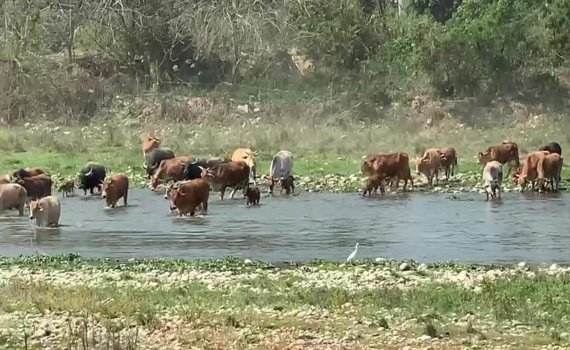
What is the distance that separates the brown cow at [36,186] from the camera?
72.5 feet

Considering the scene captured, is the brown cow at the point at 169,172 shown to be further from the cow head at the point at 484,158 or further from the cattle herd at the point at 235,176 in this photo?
the cow head at the point at 484,158

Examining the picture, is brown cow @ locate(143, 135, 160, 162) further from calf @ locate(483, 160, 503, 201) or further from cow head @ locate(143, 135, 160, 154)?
calf @ locate(483, 160, 503, 201)

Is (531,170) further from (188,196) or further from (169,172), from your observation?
(188,196)

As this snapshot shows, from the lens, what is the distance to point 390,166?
946 inches

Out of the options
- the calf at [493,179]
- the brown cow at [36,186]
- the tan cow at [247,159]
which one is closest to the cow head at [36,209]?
Result: the brown cow at [36,186]

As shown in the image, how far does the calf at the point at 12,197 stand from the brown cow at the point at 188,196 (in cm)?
288

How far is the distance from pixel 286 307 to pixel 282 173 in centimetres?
1281

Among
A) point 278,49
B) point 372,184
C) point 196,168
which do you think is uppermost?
point 278,49

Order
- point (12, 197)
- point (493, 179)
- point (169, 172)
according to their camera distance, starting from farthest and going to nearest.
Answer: point (169, 172) < point (493, 179) < point (12, 197)

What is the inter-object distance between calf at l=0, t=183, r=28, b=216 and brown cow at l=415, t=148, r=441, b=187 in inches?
349

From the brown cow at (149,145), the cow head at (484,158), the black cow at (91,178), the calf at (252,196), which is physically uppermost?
the brown cow at (149,145)

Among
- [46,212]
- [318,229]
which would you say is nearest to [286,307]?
[318,229]

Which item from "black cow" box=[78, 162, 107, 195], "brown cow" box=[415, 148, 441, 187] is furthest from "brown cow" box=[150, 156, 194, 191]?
"brown cow" box=[415, 148, 441, 187]

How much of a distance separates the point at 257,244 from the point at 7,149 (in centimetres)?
1550
